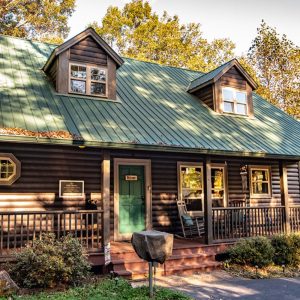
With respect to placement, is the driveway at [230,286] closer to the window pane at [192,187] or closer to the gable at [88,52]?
the window pane at [192,187]

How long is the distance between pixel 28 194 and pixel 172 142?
3.92 meters

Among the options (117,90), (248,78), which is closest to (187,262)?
(117,90)

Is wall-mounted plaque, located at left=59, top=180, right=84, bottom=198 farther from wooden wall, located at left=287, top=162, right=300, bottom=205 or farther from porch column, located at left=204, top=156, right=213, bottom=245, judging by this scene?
wooden wall, located at left=287, top=162, right=300, bottom=205

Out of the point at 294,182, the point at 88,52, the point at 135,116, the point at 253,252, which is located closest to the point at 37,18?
the point at 88,52

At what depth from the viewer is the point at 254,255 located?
375 inches

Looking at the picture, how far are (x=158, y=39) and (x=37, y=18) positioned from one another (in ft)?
33.1

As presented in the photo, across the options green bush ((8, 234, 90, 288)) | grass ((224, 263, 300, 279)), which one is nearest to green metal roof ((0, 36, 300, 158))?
green bush ((8, 234, 90, 288))

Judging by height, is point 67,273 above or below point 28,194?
below

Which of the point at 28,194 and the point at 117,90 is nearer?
the point at 28,194

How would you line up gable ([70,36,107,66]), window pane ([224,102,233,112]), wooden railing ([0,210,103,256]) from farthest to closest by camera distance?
window pane ([224,102,233,112]), gable ([70,36,107,66]), wooden railing ([0,210,103,256])

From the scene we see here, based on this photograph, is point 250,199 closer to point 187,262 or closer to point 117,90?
point 187,262

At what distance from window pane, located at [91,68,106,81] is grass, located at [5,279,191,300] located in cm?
647

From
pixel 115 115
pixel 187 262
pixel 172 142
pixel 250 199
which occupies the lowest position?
pixel 187 262

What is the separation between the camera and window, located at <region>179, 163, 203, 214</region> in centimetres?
1212
